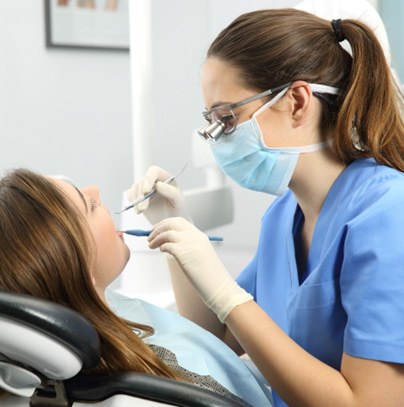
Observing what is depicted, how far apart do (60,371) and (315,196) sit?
731mm

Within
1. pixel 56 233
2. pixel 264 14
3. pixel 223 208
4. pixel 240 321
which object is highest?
pixel 264 14

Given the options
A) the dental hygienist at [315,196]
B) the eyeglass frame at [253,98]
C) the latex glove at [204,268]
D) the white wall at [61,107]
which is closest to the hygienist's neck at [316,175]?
the dental hygienist at [315,196]

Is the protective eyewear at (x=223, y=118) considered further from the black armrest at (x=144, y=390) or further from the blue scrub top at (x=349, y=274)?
the black armrest at (x=144, y=390)

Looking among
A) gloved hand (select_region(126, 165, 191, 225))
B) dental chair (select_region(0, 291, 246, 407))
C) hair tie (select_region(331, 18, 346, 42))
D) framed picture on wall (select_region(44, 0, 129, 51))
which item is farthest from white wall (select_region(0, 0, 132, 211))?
dental chair (select_region(0, 291, 246, 407))

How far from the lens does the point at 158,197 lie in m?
1.70

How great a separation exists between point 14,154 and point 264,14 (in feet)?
6.45

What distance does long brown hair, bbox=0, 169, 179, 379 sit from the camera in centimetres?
105

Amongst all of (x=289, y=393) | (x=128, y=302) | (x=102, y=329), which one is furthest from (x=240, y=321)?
(x=128, y=302)

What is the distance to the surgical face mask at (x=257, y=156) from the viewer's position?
1403 millimetres

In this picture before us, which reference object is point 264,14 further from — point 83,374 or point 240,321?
point 83,374

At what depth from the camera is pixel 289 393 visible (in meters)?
1.24

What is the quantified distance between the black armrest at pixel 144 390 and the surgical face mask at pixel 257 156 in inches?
23.0

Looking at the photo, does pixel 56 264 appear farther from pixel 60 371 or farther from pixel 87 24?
pixel 87 24

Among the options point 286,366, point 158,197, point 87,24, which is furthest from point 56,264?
point 87,24
